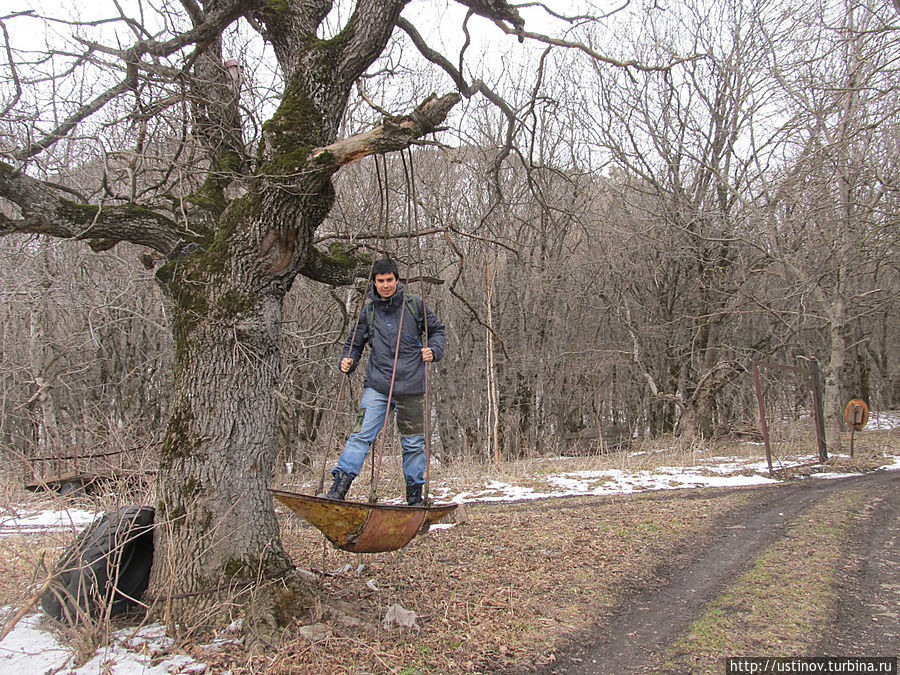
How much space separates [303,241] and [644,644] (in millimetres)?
3030

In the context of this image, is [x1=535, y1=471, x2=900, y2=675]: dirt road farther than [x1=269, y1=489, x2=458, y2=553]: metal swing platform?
Yes

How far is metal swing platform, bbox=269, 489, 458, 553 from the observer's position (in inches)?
108

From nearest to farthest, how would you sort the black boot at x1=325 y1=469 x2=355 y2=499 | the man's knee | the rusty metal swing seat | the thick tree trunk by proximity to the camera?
the rusty metal swing seat, the thick tree trunk, the black boot at x1=325 y1=469 x2=355 y2=499, the man's knee

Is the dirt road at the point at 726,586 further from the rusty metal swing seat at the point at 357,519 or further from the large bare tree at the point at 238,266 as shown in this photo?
the large bare tree at the point at 238,266

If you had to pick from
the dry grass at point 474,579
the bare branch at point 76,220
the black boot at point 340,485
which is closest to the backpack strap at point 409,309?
the black boot at point 340,485

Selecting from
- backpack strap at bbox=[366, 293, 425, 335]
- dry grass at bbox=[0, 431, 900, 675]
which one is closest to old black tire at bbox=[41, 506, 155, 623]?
dry grass at bbox=[0, 431, 900, 675]

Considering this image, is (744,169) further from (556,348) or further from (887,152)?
(556,348)

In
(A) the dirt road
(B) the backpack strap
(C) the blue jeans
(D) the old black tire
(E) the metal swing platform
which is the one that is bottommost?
(A) the dirt road

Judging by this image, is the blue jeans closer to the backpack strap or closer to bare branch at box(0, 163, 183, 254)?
the backpack strap

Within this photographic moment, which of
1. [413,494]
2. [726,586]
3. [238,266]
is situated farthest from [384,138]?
[726,586]

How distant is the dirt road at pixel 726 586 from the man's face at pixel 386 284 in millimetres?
2597

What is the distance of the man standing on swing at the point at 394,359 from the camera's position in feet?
14.0

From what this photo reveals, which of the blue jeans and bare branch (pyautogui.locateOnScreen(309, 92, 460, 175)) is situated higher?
bare branch (pyautogui.locateOnScreen(309, 92, 460, 175))

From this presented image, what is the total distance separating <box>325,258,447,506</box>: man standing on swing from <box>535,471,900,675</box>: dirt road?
1.79 meters
